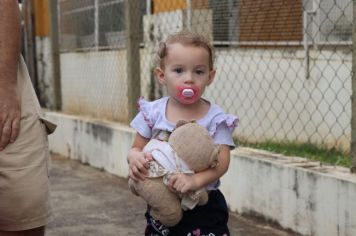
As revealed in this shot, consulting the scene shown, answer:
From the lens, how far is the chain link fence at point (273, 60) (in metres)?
4.93

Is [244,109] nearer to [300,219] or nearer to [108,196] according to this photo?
[108,196]

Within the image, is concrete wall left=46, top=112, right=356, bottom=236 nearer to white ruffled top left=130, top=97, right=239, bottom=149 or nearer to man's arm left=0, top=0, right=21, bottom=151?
white ruffled top left=130, top=97, right=239, bottom=149

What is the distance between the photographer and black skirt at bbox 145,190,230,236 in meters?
2.55

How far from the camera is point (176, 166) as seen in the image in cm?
241

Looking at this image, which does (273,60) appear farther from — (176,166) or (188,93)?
(176,166)

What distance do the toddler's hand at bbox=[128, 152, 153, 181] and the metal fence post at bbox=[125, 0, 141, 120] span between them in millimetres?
3547

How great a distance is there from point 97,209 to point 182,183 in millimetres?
2811

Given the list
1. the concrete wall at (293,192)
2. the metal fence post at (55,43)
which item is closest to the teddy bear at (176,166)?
the concrete wall at (293,192)

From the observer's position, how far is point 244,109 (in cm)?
573

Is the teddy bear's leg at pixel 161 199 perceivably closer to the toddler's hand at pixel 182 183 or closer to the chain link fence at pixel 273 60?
the toddler's hand at pixel 182 183

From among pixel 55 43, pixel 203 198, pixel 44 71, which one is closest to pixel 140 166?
pixel 203 198

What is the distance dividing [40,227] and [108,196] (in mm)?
2903

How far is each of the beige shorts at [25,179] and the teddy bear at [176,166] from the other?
39cm

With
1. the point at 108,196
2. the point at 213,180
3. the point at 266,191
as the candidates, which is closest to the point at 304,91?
the point at 266,191
